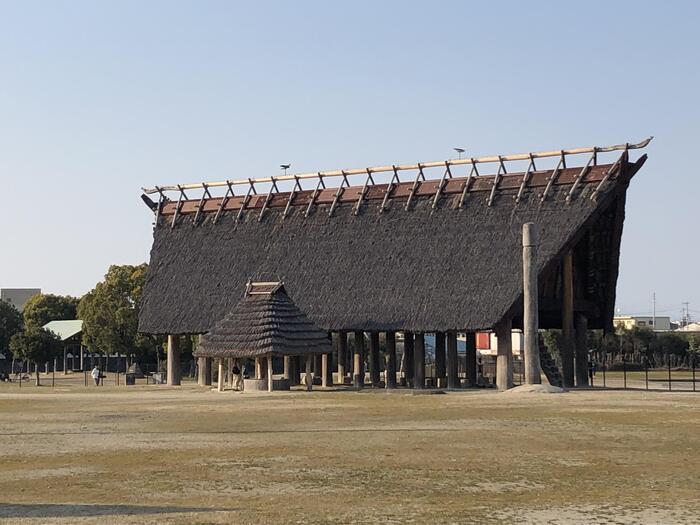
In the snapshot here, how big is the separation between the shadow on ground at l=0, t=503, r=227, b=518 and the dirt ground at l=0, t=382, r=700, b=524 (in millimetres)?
26

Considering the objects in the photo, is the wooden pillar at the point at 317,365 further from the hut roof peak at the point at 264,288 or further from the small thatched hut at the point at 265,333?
the small thatched hut at the point at 265,333

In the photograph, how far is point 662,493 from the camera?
597 inches

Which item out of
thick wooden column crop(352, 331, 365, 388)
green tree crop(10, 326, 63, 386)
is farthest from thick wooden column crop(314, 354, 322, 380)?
green tree crop(10, 326, 63, 386)

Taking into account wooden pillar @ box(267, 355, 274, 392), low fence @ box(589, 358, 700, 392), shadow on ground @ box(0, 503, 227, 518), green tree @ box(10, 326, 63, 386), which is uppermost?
green tree @ box(10, 326, 63, 386)

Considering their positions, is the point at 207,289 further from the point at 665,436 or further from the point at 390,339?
the point at 665,436

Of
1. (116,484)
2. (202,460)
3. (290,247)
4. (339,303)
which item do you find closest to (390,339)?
(339,303)

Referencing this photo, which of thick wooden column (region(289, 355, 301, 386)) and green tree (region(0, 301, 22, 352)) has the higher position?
green tree (region(0, 301, 22, 352))

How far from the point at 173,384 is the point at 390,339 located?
1306cm

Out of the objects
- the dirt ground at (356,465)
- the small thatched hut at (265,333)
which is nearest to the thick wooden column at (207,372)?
the small thatched hut at (265,333)

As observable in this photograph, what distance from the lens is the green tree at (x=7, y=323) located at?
107875 millimetres

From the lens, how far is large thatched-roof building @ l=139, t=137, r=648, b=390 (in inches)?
1786

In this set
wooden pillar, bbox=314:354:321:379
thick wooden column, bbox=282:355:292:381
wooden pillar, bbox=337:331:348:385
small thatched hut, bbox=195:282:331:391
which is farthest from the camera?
wooden pillar, bbox=314:354:321:379

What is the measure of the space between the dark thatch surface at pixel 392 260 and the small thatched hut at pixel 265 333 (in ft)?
6.73

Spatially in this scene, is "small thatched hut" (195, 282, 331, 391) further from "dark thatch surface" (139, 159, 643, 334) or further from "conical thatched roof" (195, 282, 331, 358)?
"dark thatch surface" (139, 159, 643, 334)
